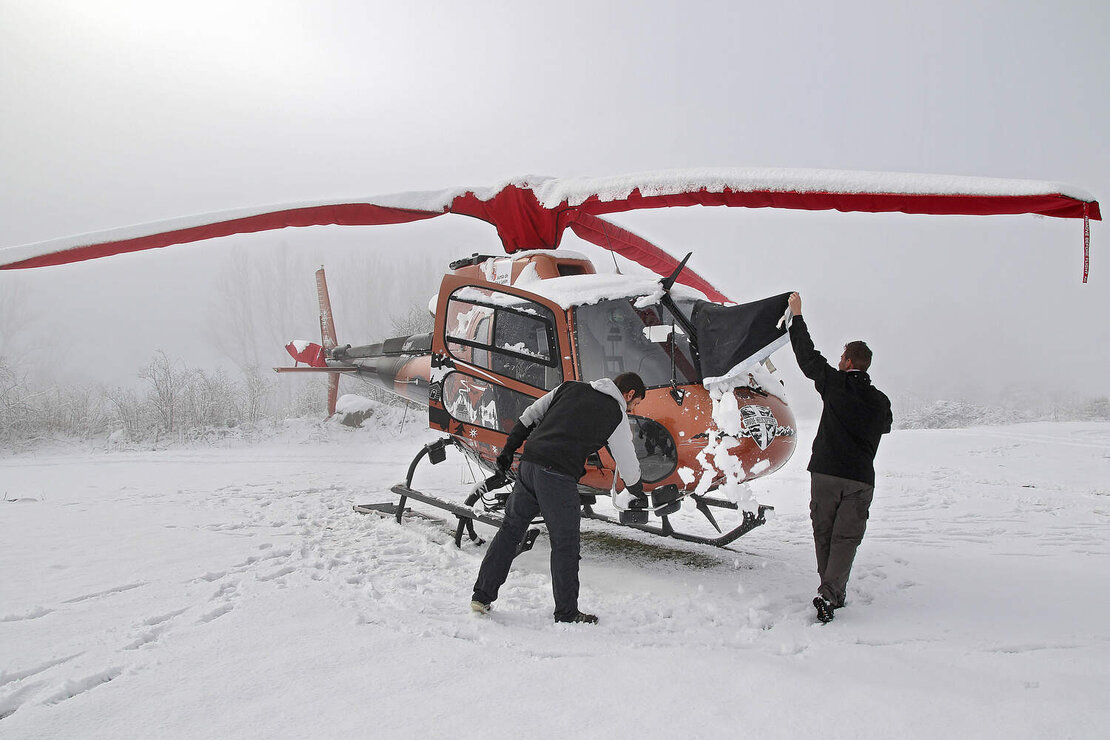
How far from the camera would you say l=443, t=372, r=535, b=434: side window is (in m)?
5.09

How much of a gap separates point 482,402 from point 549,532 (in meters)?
1.80

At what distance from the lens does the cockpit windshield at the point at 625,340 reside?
4527 mm

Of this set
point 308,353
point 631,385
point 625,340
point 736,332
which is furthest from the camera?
point 308,353

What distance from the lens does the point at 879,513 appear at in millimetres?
6801

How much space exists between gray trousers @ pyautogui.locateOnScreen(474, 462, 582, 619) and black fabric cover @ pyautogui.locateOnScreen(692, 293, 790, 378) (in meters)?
1.35

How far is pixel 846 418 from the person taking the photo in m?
3.75

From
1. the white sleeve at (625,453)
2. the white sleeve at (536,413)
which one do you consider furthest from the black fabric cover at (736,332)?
the white sleeve at (536,413)

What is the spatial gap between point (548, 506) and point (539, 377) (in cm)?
145

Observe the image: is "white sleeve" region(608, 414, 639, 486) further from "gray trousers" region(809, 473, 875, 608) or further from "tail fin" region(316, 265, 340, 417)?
"tail fin" region(316, 265, 340, 417)

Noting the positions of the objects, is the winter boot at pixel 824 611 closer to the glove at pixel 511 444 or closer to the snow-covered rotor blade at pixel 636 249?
the glove at pixel 511 444

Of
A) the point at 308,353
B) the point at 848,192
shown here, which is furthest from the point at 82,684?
the point at 308,353

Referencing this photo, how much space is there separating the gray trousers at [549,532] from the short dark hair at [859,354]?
187 centimetres

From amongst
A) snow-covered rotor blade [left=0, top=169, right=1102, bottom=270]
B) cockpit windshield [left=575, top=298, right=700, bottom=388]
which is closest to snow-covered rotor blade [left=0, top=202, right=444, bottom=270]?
snow-covered rotor blade [left=0, top=169, right=1102, bottom=270]

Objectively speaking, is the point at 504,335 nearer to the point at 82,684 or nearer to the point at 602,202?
the point at 602,202
